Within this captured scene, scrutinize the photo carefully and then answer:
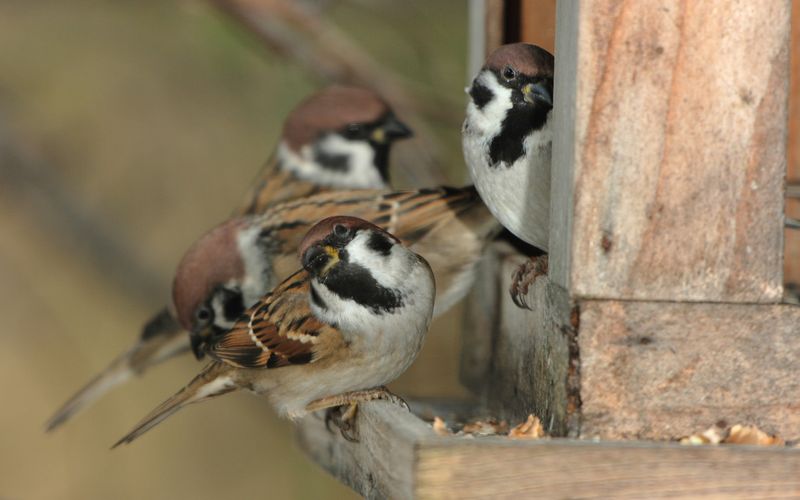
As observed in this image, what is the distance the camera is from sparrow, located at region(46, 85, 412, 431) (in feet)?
10.6

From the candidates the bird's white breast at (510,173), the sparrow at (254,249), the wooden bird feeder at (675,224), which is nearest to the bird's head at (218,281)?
the sparrow at (254,249)

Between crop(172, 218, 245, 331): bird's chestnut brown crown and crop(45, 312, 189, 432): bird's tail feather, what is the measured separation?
0.51 meters

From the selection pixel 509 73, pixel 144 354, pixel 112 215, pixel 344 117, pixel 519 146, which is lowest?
pixel 144 354

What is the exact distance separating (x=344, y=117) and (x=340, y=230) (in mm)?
1171

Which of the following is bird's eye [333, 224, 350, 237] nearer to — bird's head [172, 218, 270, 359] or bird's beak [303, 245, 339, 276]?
bird's beak [303, 245, 339, 276]

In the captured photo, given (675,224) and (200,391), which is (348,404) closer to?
(200,391)

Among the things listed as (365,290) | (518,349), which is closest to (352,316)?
(365,290)

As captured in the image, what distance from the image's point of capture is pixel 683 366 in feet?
5.17

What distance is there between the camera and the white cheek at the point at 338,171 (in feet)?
10.8

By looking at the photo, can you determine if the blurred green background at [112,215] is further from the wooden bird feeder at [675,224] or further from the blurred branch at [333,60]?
the wooden bird feeder at [675,224]

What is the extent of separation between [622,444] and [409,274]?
2.66 feet

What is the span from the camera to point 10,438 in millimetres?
4383

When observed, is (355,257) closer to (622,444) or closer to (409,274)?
(409,274)

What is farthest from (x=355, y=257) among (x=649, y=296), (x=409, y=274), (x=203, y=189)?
(x=203, y=189)
